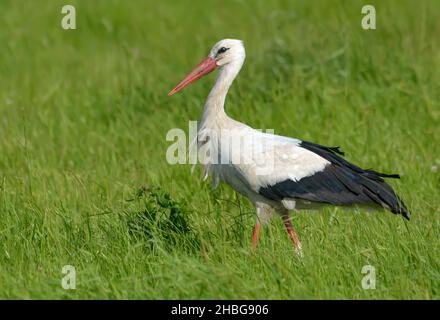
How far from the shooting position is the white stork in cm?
528

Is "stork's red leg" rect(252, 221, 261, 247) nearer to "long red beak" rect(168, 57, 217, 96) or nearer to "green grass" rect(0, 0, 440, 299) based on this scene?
"green grass" rect(0, 0, 440, 299)

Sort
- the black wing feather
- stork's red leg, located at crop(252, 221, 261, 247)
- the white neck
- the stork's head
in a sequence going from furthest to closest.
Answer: the stork's head
the white neck
the black wing feather
stork's red leg, located at crop(252, 221, 261, 247)

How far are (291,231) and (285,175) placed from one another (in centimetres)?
32

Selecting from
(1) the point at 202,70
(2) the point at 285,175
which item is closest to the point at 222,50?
(1) the point at 202,70

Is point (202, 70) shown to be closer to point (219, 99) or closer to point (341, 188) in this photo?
point (219, 99)

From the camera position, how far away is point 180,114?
7668 mm

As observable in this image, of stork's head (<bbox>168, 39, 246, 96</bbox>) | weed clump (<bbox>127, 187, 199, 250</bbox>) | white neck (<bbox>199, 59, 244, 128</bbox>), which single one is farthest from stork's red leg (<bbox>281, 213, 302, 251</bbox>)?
stork's head (<bbox>168, 39, 246, 96</bbox>)

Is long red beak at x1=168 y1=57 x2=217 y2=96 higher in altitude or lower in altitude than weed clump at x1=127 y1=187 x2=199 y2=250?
higher

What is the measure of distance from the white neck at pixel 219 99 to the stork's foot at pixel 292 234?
2.21ft

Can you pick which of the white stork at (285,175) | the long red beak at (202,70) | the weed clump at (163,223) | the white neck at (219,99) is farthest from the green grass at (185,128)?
the long red beak at (202,70)

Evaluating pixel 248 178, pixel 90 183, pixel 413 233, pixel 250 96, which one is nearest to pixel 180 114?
pixel 250 96

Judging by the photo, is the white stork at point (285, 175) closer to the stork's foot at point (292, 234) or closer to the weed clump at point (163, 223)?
the stork's foot at point (292, 234)

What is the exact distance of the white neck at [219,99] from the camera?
564 centimetres

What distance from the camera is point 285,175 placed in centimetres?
539
